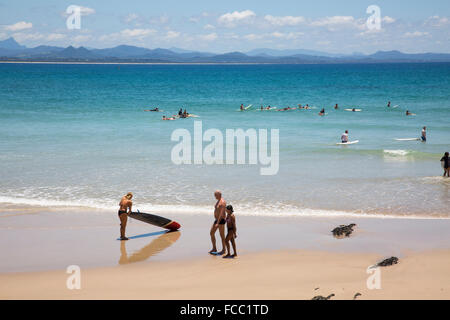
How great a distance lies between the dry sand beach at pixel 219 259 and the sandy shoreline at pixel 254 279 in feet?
0.06

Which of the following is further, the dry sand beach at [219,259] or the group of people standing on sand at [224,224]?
the group of people standing on sand at [224,224]

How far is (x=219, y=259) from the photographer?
35.6 feet

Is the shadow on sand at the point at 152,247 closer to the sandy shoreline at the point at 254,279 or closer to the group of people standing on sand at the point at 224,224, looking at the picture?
the sandy shoreline at the point at 254,279

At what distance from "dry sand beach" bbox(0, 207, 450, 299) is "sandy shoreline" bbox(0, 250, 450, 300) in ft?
0.06

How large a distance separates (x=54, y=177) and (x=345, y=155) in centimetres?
1346

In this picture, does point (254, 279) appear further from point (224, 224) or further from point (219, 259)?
point (224, 224)

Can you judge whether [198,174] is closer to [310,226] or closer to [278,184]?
[278,184]

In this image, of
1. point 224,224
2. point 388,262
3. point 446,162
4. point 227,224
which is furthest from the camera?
point 446,162

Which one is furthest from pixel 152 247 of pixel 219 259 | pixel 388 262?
pixel 388 262

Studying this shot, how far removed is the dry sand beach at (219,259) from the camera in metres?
8.92

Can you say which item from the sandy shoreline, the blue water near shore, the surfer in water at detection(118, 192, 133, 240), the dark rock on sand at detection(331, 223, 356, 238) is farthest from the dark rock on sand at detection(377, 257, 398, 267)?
the surfer in water at detection(118, 192, 133, 240)

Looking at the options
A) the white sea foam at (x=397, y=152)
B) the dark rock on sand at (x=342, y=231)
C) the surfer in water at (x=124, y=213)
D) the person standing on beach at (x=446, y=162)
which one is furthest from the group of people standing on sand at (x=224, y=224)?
the white sea foam at (x=397, y=152)

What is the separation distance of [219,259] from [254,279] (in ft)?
4.82

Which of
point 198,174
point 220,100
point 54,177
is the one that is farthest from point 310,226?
point 220,100
